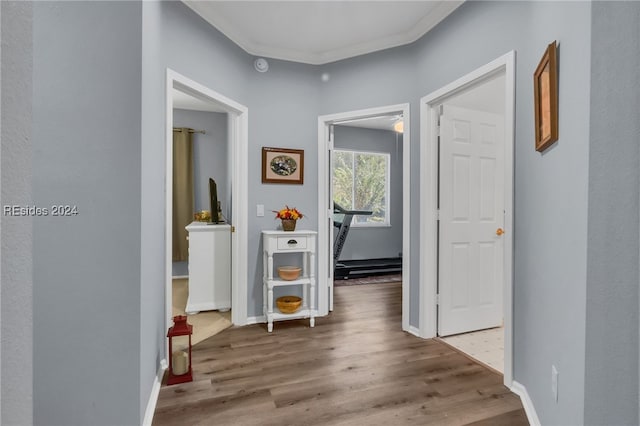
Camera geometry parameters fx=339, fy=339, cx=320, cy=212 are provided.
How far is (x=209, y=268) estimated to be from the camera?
3.69 m

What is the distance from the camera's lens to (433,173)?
291cm

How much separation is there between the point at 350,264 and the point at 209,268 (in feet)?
9.56

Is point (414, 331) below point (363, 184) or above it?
below

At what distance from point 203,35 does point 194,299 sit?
2.55 meters

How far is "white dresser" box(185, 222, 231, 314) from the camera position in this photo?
3623 millimetres

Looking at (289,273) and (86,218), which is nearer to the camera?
(86,218)

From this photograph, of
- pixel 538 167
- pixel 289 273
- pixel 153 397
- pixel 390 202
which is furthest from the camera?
pixel 390 202

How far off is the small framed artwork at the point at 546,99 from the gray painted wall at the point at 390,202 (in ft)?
15.7

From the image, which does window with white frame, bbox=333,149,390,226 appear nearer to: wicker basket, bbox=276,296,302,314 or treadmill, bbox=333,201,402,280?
treadmill, bbox=333,201,402,280

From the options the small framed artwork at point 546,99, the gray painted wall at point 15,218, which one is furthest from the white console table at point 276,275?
the gray painted wall at point 15,218

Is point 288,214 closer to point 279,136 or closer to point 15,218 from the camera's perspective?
point 279,136

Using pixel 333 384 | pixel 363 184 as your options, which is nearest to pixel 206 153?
pixel 363 184

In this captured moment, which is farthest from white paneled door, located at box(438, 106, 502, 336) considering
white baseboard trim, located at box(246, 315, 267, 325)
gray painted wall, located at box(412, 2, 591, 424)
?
white baseboard trim, located at box(246, 315, 267, 325)

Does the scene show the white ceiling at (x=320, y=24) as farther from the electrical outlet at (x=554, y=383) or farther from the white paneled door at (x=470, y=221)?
the electrical outlet at (x=554, y=383)
